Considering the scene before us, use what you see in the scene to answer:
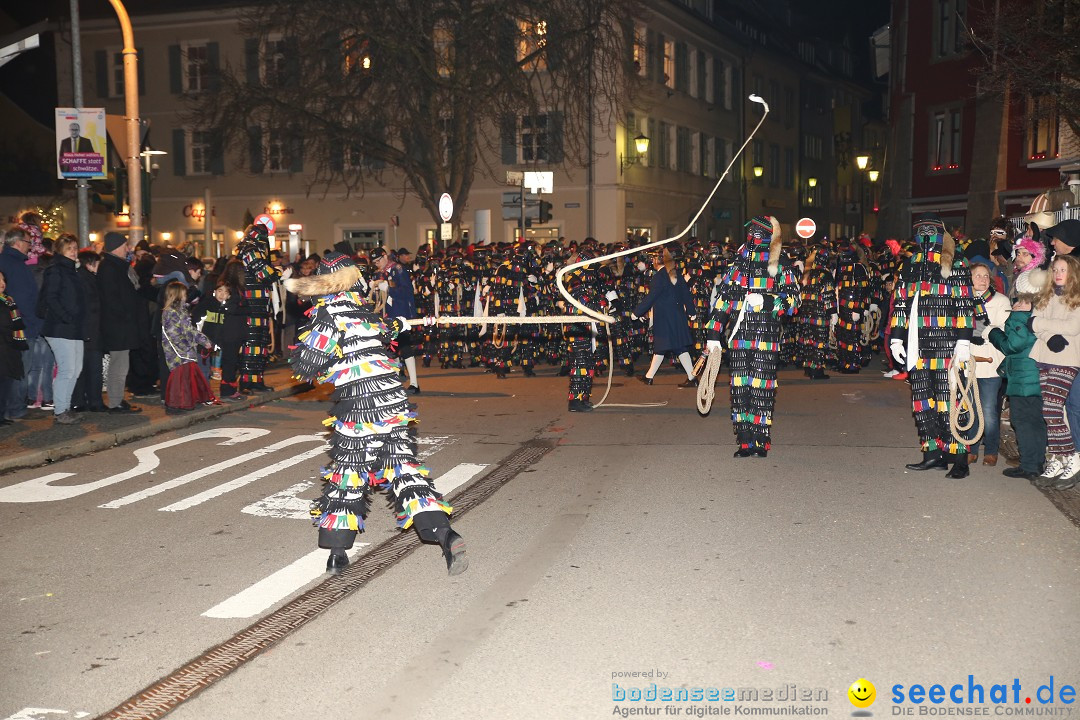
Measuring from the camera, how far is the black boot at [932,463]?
348 inches

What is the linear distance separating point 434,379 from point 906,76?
26.0 meters

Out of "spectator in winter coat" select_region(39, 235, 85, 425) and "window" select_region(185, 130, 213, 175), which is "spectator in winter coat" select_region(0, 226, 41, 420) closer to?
"spectator in winter coat" select_region(39, 235, 85, 425)

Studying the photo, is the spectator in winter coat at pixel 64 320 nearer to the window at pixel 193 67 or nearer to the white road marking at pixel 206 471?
the white road marking at pixel 206 471

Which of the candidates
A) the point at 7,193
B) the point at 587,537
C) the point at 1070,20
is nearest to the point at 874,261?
the point at 1070,20

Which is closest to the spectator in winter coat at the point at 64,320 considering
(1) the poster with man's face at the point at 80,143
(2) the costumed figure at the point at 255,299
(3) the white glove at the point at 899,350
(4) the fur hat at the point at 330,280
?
(2) the costumed figure at the point at 255,299

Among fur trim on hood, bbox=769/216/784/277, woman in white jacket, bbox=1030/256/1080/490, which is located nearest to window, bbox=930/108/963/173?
fur trim on hood, bbox=769/216/784/277

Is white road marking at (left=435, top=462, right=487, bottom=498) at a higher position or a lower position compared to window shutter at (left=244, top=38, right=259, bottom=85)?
lower

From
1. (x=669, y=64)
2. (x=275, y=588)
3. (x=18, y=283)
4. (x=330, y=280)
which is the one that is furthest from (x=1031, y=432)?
(x=669, y=64)

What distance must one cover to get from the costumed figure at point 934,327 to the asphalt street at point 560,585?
0.51 m

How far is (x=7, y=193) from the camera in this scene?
40531 millimetres

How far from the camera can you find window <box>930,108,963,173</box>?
3366 centimetres

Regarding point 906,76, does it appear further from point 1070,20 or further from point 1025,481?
point 1025,481

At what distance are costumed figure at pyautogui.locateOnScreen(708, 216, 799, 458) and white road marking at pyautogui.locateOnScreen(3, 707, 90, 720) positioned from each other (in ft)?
20.7

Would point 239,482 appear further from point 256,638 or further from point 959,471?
point 959,471
